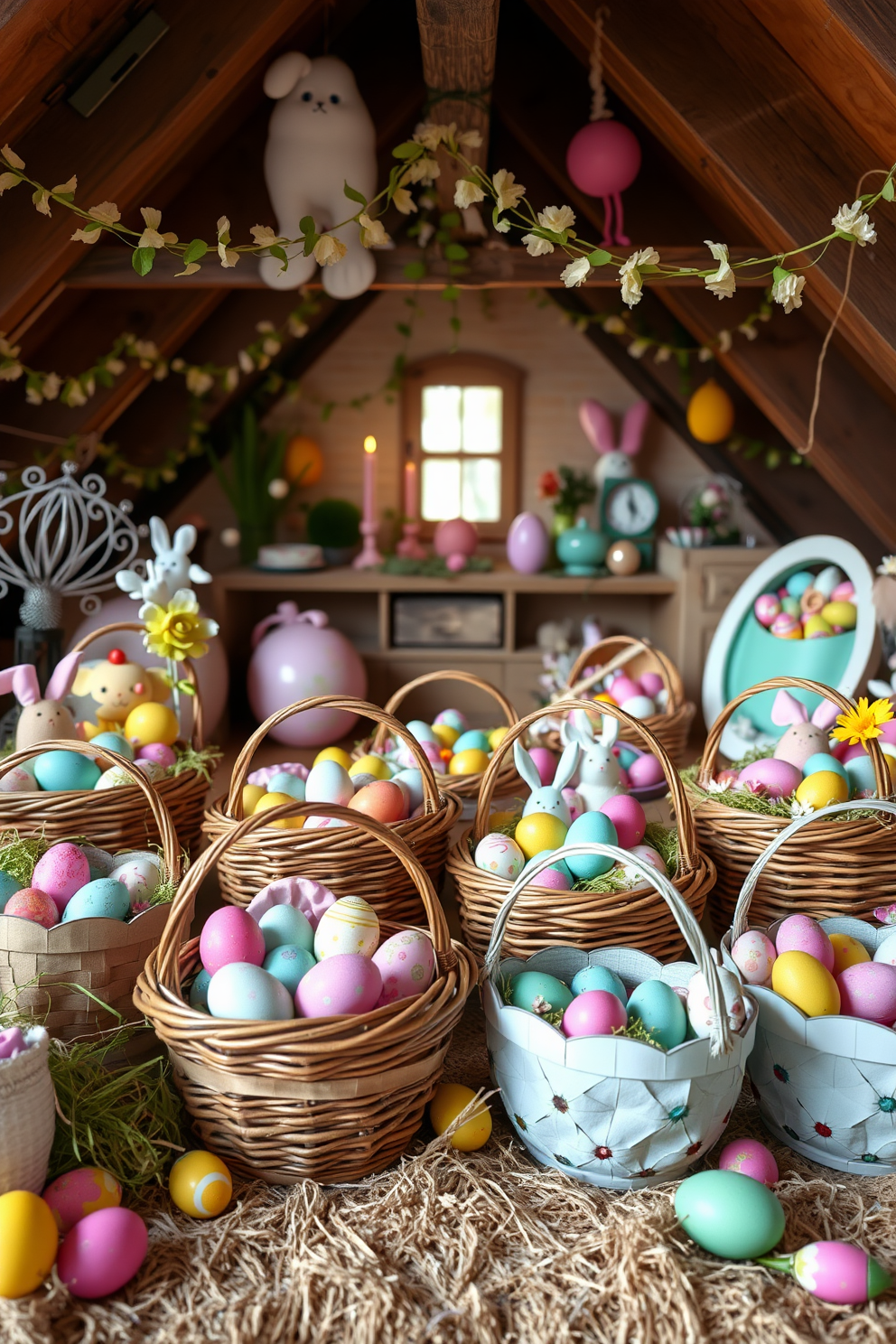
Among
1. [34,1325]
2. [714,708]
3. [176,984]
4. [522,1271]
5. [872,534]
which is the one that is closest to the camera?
[34,1325]

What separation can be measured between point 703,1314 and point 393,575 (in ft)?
9.73

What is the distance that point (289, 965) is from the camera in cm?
142

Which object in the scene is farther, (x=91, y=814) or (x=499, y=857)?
(x=91, y=814)

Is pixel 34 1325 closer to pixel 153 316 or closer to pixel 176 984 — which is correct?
pixel 176 984

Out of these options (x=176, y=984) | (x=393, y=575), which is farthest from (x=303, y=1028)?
(x=393, y=575)

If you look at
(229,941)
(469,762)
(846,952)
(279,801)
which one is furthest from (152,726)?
(846,952)

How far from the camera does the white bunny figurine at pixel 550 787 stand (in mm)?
1830

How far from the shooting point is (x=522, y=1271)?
1228 mm

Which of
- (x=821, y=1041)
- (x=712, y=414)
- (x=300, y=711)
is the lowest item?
(x=821, y=1041)

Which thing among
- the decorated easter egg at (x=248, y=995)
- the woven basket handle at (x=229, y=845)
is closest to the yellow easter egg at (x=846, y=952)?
the woven basket handle at (x=229, y=845)

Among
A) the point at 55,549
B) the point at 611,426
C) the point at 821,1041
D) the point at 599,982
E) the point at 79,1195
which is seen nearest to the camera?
the point at 79,1195

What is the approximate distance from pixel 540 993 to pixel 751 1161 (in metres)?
0.32

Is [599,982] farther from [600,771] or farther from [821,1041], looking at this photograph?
[600,771]

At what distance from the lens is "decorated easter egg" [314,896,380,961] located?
1.44 m
